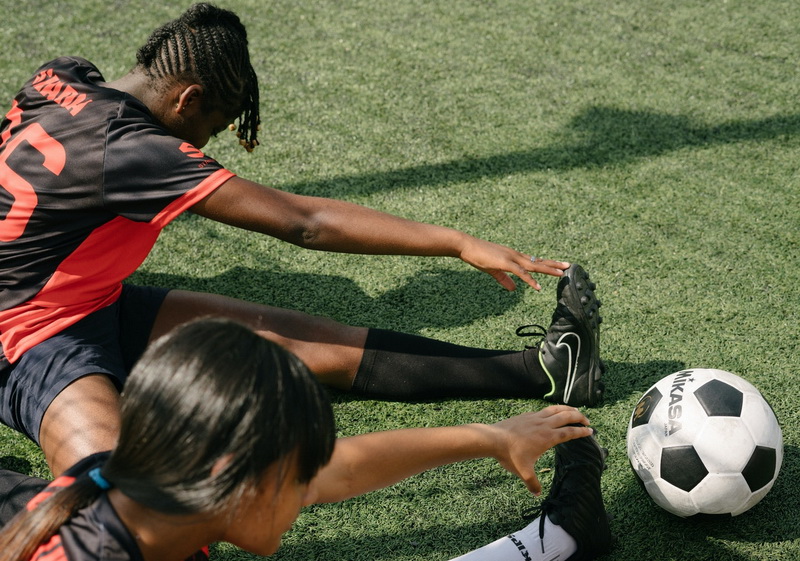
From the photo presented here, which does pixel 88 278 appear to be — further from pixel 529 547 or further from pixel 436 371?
pixel 529 547

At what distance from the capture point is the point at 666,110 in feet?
15.9

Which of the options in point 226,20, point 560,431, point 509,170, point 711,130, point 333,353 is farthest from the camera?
point 711,130

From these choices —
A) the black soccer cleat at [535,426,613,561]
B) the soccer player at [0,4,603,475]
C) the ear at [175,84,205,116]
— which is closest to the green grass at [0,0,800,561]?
the black soccer cleat at [535,426,613,561]

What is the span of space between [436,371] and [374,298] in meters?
0.66

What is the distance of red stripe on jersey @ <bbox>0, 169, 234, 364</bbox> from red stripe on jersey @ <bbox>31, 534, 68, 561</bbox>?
1195 millimetres

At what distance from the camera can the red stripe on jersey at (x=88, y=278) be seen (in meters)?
2.52

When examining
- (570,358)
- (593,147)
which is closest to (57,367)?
(570,358)

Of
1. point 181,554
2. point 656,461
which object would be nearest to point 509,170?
point 656,461

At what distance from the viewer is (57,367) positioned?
8.13 feet

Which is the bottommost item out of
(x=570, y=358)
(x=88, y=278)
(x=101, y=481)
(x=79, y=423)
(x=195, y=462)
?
(x=570, y=358)

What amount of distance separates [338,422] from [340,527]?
18.7 inches

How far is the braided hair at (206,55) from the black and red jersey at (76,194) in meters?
0.19

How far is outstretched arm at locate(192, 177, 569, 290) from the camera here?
254 centimetres

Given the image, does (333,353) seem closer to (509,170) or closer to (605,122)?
(509,170)
